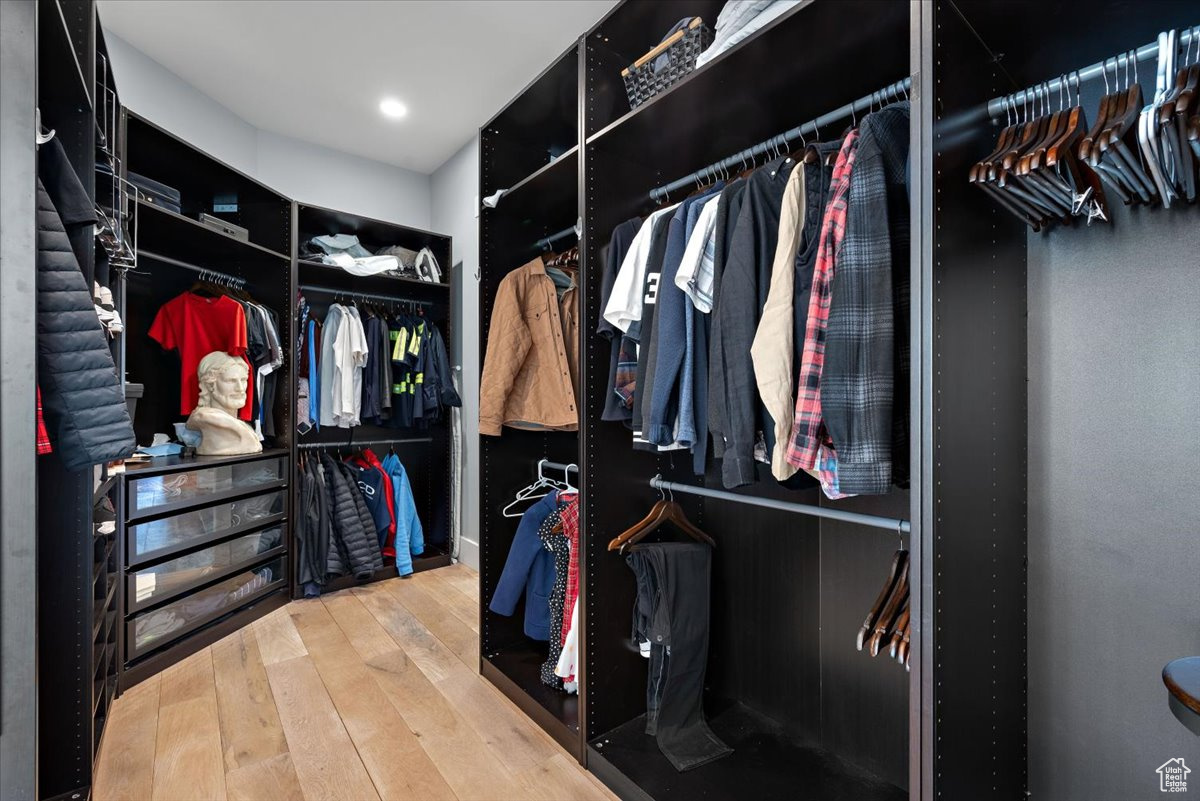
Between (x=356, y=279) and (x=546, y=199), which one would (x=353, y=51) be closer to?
(x=356, y=279)

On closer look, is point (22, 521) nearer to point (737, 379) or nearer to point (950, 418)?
point (737, 379)

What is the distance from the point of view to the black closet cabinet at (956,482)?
0.99 metres

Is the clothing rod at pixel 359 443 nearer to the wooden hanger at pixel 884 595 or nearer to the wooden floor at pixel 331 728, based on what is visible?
the wooden floor at pixel 331 728

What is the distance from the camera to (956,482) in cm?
100

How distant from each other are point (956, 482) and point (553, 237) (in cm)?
171

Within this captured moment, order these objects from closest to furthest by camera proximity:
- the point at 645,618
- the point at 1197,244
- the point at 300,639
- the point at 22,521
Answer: the point at 22,521
the point at 1197,244
the point at 645,618
the point at 300,639

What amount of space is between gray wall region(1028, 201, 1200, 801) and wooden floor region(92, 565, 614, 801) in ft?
3.86

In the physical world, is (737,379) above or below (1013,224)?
below

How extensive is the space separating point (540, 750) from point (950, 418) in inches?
61.7

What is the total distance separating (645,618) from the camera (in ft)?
5.63

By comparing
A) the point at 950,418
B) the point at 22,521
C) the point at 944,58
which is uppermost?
the point at 944,58

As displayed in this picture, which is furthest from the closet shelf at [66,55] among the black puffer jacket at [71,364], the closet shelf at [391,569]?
the closet shelf at [391,569]

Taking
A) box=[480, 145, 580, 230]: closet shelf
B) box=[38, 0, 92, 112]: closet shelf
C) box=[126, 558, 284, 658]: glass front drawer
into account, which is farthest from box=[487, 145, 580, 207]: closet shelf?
box=[126, 558, 284, 658]: glass front drawer

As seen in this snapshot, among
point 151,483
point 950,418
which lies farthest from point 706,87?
point 151,483
